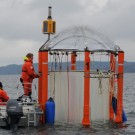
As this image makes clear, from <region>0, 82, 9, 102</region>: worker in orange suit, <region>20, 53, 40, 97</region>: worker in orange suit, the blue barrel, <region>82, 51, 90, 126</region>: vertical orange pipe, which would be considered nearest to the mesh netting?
<region>82, 51, 90, 126</region>: vertical orange pipe

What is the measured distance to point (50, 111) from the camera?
75.0ft

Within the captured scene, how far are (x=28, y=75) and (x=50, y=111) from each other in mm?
1956

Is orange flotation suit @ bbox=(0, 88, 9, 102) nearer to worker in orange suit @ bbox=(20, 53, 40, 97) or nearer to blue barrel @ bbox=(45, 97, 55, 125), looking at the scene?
worker in orange suit @ bbox=(20, 53, 40, 97)

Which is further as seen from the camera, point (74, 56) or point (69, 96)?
point (74, 56)

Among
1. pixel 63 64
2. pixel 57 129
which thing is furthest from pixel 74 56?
pixel 57 129

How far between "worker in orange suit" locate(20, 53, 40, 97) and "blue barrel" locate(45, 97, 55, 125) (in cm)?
126

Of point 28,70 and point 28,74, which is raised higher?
point 28,70

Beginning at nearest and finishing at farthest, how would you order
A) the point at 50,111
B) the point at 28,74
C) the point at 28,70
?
the point at 50,111, the point at 28,70, the point at 28,74

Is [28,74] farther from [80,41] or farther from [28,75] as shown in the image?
[80,41]

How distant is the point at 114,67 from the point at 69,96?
2555 mm

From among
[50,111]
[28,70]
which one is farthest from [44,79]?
[50,111]

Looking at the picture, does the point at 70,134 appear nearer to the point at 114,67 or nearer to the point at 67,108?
the point at 67,108

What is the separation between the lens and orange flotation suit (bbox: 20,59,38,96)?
2339cm

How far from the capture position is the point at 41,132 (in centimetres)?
2166
